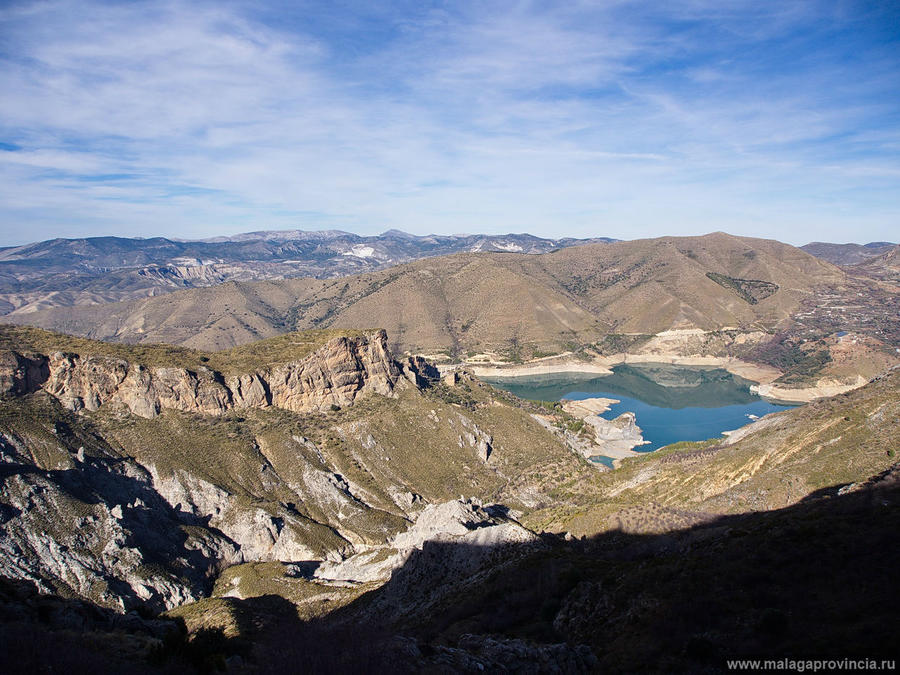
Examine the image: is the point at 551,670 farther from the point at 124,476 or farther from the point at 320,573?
the point at 124,476

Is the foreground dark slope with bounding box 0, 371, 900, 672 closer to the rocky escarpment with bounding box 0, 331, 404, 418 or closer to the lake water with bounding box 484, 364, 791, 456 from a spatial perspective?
the rocky escarpment with bounding box 0, 331, 404, 418

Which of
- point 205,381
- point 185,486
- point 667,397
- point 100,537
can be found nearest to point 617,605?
point 100,537

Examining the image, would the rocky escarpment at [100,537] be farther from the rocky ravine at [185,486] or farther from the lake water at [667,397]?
the lake water at [667,397]

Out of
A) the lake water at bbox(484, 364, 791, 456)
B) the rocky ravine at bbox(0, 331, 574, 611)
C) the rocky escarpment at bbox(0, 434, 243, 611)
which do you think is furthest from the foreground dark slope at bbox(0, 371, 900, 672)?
the lake water at bbox(484, 364, 791, 456)

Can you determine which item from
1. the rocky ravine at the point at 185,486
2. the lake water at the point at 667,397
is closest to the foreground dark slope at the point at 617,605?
the rocky ravine at the point at 185,486

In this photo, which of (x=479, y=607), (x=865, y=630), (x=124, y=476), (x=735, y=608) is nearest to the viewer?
(x=865, y=630)

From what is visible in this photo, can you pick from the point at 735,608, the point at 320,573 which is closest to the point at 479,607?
the point at 735,608

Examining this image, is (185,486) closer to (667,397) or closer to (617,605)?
(617,605)
